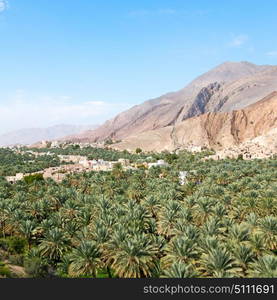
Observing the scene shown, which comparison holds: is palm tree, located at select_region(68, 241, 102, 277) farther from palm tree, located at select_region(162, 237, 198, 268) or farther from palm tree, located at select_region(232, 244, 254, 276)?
palm tree, located at select_region(232, 244, 254, 276)

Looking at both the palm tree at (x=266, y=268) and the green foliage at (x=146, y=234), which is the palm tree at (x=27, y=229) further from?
the palm tree at (x=266, y=268)

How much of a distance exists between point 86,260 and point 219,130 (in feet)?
517

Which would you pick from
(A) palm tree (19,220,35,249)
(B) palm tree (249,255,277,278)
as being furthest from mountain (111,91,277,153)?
(B) palm tree (249,255,277,278)

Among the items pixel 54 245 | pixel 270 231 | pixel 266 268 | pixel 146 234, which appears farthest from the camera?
pixel 54 245

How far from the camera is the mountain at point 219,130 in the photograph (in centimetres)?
Result: 16288

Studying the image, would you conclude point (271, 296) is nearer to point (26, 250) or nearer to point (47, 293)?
point (47, 293)

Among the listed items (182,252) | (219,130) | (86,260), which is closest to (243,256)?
(182,252)

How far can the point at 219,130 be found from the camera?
581 feet

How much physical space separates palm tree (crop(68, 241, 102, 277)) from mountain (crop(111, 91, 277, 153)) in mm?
132347

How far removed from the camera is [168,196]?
46.2 metres

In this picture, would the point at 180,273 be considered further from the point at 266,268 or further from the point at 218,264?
the point at 266,268

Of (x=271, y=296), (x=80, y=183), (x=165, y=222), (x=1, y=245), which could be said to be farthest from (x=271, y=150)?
(x=271, y=296)

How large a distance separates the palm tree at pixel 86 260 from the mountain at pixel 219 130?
434 ft

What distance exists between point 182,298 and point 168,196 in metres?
29.0
